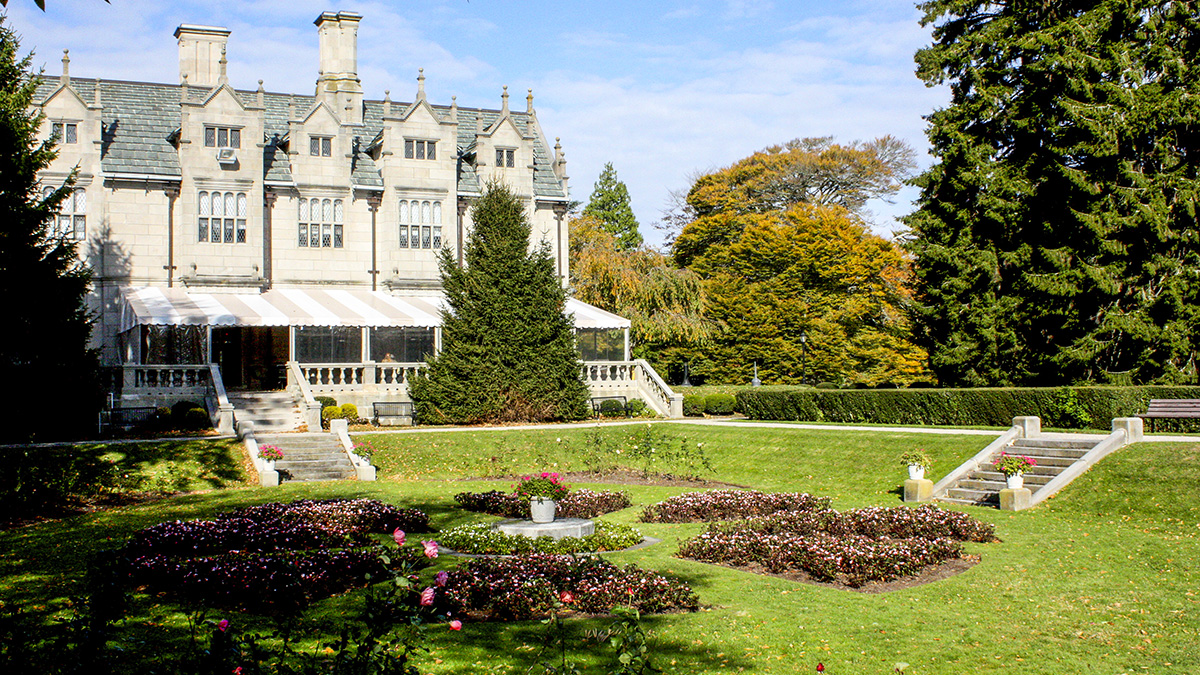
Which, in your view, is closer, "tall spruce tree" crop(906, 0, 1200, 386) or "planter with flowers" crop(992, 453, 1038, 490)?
"planter with flowers" crop(992, 453, 1038, 490)

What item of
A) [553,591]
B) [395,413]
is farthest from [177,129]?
[553,591]

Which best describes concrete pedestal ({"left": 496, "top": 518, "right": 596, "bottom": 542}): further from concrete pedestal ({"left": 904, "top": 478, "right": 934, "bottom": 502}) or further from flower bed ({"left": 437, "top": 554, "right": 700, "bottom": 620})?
concrete pedestal ({"left": 904, "top": 478, "right": 934, "bottom": 502})

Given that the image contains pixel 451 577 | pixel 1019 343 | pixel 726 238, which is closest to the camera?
pixel 451 577

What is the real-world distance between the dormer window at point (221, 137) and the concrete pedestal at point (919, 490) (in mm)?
27848

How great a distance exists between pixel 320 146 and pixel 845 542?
98.7 ft

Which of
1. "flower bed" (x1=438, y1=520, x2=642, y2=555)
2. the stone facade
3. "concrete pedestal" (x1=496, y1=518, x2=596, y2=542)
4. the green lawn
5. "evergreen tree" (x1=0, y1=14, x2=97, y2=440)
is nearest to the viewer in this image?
the green lawn

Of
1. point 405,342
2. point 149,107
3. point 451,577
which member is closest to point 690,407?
point 405,342

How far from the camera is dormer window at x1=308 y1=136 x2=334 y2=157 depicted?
37.2 m

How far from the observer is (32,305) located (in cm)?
2622

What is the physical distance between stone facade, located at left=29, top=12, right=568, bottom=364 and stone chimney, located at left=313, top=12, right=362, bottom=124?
57 mm

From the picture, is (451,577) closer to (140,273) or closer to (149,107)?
(140,273)

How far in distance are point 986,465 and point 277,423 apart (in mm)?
20776

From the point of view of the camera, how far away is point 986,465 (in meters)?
20.5

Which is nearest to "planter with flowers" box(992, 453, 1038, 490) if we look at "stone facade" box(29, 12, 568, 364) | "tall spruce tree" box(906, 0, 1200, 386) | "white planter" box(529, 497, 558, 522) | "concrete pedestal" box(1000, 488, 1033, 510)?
"concrete pedestal" box(1000, 488, 1033, 510)
